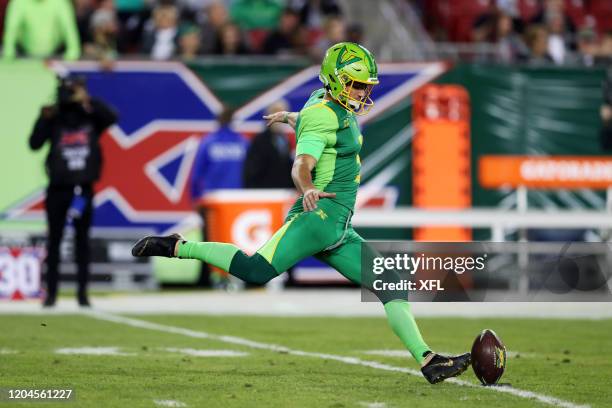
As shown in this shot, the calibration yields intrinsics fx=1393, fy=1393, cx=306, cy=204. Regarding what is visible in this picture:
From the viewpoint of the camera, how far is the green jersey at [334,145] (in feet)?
24.5

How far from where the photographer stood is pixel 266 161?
52.4ft

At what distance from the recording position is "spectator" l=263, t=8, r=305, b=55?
17938mm

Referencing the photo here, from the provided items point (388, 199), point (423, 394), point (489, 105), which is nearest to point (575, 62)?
point (489, 105)

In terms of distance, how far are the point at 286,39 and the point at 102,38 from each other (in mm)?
2562

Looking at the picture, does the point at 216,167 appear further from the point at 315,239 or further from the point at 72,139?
the point at 315,239

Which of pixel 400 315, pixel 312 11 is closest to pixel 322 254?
pixel 400 315

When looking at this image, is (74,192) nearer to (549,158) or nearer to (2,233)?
(2,233)

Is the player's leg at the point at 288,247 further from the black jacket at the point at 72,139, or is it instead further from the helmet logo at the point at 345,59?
the black jacket at the point at 72,139

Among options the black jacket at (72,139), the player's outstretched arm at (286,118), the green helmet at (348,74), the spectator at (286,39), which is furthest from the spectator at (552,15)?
the green helmet at (348,74)

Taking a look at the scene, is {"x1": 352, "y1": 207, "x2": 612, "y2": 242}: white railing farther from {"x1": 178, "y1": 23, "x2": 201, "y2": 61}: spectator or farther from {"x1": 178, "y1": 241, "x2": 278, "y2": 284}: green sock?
{"x1": 178, "y1": 241, "x2": 278, "y2": 284}: green sock

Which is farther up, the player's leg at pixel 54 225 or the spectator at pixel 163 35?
the spectator at pixel 163 35

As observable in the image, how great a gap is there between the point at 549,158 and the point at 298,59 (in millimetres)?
3259

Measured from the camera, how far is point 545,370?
843cm

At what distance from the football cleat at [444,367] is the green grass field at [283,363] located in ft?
0.26
